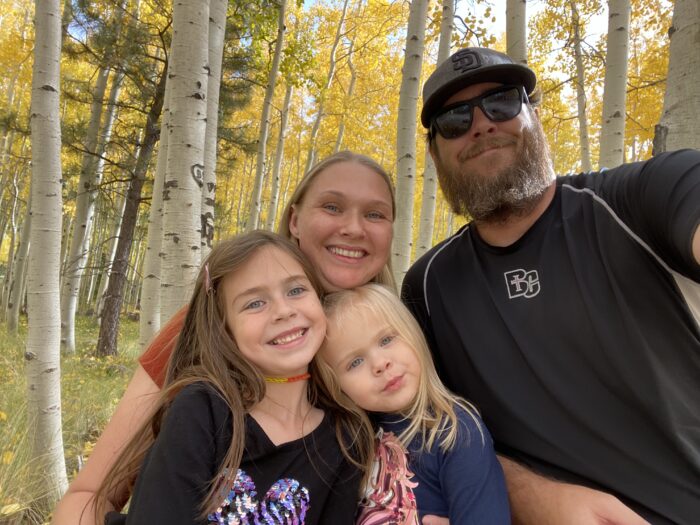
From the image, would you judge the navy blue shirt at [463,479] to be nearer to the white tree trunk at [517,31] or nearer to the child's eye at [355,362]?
the child's eye at [355,362]

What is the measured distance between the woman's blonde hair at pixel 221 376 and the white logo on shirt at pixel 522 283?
0.79 m

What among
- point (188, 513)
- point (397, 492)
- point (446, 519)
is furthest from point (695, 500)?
point (188, 513)

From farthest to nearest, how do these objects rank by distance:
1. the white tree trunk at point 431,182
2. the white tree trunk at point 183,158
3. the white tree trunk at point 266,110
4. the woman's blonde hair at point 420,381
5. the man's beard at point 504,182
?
the white tree trunk at point 266,110
the white tree trunk at point 431,182
the white tree trunk at point 183,158
the man's beard at point 504,182
the woman's blonde hair at point 420,381

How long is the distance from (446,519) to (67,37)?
1131 centimetres

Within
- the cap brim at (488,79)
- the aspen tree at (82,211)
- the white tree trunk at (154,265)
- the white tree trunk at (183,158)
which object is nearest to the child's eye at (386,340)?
the cap brim at (488,79)

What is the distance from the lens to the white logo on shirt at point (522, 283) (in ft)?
5.40

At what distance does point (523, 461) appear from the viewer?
1.66m

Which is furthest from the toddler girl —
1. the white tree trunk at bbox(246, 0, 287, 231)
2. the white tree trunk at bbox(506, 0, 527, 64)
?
the white tree trunk at bbox(246, 0, 287, 231)

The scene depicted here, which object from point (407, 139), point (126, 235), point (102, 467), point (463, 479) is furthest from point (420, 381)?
point (126, 235)

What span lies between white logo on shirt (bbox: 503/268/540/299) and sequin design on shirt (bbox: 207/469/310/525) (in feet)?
3.58

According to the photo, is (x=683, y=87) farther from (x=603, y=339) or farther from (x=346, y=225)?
(x=346, y=225)

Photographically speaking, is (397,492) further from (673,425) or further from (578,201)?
(578,201)

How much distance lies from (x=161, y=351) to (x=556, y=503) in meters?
1.60

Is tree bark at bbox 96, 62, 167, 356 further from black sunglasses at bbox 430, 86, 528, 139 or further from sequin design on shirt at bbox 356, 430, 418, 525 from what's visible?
sequin design on shirt at bbox 356, 430, 418, 525
